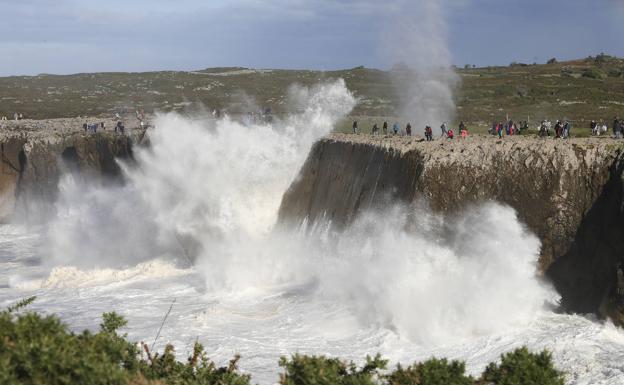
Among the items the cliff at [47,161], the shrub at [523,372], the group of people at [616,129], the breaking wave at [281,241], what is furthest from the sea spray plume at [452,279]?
the cliff at [47,161]

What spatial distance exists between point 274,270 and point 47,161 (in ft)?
75.5

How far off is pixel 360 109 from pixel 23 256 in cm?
3011

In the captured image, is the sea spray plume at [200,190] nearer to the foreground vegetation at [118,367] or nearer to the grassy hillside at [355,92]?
the grassy hillside at [355,92]

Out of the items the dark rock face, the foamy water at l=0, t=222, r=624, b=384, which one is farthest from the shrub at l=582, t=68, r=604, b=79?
the foamy water at l=0, t=222, r=624, b=384

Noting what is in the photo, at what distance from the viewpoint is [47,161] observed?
43312 millimetres

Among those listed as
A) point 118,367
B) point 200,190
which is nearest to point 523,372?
point 118,367

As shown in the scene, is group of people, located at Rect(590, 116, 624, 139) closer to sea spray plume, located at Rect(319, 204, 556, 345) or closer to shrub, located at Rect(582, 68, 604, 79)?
sea spray plume, located at Rect(319, 204, 556, 345)

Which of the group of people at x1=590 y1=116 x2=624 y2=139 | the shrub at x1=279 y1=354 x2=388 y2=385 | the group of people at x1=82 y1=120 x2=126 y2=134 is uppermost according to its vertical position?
the group of people at x1=590 y1=116 x2=624 y2=139

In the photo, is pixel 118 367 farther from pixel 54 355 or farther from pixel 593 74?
pixel 593 74

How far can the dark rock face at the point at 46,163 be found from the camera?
136 ft

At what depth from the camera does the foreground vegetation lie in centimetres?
761

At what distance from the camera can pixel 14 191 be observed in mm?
45125

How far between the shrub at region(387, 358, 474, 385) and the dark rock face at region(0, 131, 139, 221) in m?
32.5

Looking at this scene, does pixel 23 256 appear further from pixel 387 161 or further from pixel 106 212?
pixel 387 161
